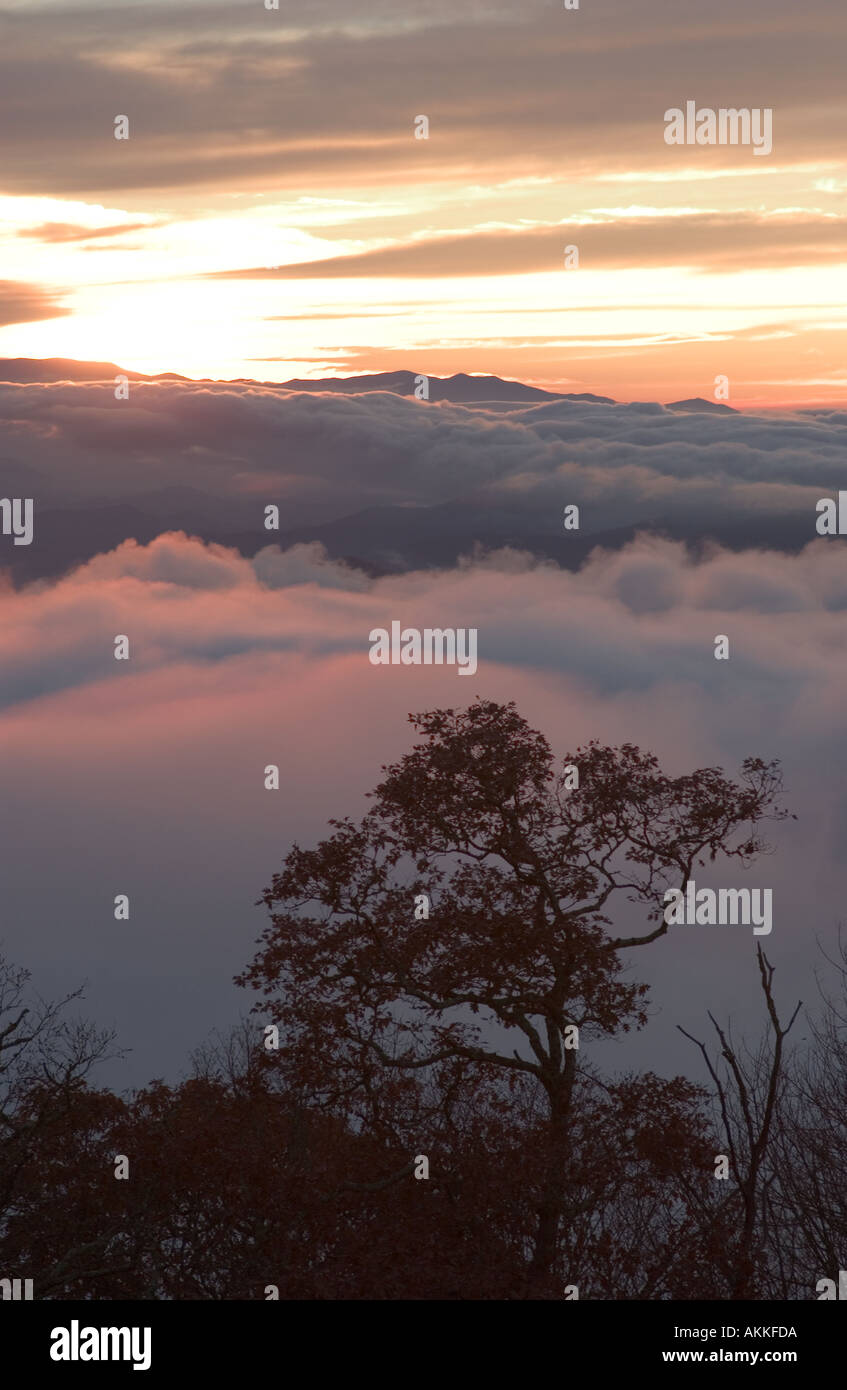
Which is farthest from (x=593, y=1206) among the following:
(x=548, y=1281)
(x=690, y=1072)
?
(x=690, y=1072)

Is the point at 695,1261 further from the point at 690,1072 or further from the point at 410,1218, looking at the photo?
the point at 690,1072

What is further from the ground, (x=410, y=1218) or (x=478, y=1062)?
(x=478, y=1062)

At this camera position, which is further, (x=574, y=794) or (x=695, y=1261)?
(x=574, y=794)

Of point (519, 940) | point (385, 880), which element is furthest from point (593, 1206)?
point (385, 880)
